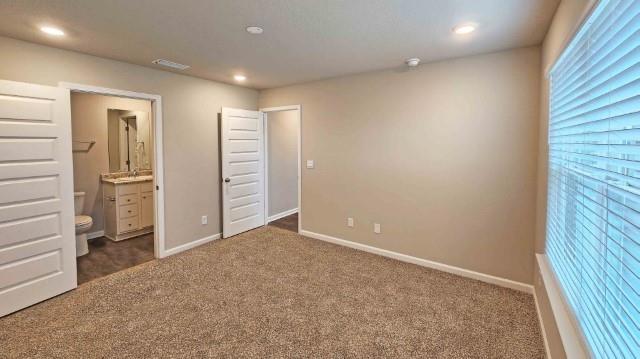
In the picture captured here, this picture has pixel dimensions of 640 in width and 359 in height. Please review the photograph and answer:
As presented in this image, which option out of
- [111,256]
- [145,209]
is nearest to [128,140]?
[145,209]

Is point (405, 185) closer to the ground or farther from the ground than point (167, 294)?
farther from the ground

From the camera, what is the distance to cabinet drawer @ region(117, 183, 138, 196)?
14.7 feet

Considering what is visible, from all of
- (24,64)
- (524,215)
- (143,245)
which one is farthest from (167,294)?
(524,215)

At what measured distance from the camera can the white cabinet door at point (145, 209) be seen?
15.6 ft

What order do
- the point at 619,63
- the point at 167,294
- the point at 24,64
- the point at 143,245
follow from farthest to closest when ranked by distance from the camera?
the point at 143,245 < the point at 167,294 < the point at 24,64 < the point at 619,63

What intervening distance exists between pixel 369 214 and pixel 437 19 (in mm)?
2445

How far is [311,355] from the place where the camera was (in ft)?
6.73

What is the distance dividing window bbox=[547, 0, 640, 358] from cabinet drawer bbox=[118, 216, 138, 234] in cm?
522

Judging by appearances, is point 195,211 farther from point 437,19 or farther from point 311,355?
point 437,19

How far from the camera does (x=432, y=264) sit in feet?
11.5

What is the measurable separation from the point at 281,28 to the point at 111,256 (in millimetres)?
3638

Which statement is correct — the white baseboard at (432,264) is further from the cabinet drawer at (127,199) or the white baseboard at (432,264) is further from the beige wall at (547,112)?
the cabinet drawer at (127,199)

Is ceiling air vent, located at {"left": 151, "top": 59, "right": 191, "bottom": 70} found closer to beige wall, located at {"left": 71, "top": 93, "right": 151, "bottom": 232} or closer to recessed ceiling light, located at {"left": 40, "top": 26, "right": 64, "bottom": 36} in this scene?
recessed ceiling light, located at {"left": 40, "top": 26, "right": 64, "bottom": 36}

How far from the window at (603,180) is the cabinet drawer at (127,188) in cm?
523
